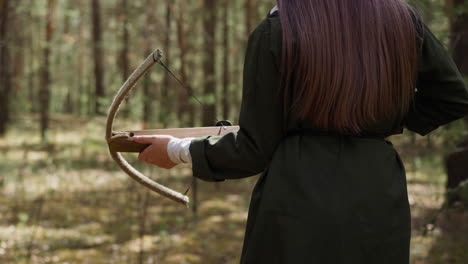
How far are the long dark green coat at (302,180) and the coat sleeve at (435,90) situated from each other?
0.10m

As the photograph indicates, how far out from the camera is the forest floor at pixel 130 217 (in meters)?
6.86

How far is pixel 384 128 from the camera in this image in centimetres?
193

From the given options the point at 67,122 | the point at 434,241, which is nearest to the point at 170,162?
the point at 434,241

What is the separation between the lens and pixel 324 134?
1.88m

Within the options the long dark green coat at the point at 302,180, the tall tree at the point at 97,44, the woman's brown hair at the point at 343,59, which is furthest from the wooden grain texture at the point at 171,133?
the tall tree at the point at 97,44

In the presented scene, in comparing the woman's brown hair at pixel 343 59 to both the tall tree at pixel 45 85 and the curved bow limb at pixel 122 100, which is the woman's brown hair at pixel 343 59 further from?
the tall tree at pixel 45 85

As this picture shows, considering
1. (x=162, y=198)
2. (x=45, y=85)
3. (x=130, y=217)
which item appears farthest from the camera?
(x=45, y=85)

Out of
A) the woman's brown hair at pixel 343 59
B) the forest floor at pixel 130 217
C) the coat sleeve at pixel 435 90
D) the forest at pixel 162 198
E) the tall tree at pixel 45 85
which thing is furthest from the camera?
the tall tree at pixel 45 85

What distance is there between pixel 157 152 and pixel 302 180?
563mm

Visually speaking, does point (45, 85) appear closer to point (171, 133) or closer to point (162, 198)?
point (162, 198)

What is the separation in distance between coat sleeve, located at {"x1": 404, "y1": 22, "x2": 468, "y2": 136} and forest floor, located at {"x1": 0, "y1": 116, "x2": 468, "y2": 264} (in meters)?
3.03

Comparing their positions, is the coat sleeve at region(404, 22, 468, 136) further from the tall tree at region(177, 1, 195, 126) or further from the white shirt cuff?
the tall tree at region(177, 1, 195, 126)

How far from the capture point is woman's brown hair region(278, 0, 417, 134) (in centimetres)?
180

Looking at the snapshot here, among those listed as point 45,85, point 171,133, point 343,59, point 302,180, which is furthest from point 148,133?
point 45,85
